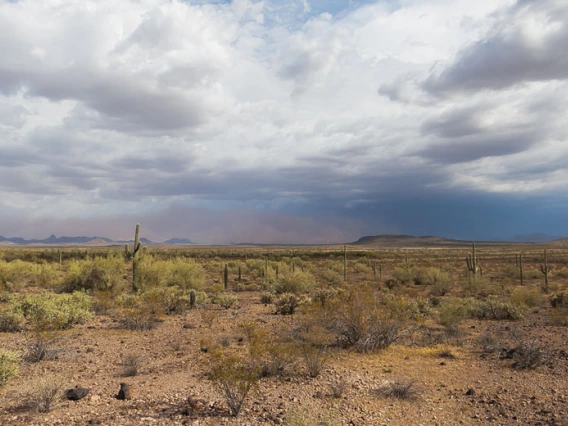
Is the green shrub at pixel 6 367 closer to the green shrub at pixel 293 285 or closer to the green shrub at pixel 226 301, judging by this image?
the green shrub at pixel 226 301

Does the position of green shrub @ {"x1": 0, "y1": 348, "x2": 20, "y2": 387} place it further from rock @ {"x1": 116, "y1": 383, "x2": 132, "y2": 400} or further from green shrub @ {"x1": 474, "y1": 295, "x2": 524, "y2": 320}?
green shrub @ {"x1": 474, "y1": 295, "x2": 524, "y2": 320}

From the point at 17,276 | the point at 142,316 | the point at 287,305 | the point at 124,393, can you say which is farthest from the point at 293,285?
the point at 124,393

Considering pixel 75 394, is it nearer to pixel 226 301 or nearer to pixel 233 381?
pixel 233 381

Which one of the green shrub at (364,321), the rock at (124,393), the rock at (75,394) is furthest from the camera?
the green shrub at (364,321)

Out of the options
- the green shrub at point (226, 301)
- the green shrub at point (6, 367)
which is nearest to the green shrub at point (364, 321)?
the green shrub at point (6, 367)

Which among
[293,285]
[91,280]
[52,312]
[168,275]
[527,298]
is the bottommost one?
[527,298]

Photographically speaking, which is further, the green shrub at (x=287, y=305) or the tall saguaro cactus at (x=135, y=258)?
the tall saguaro cactus at (x=135, y=258)

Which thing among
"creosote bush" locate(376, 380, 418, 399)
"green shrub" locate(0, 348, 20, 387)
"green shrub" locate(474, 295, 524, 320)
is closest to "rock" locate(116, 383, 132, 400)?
"green shrub" locate(0, 348, 20, 387)

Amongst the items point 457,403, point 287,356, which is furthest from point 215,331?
point 457,403

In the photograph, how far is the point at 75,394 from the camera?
27.5 ft

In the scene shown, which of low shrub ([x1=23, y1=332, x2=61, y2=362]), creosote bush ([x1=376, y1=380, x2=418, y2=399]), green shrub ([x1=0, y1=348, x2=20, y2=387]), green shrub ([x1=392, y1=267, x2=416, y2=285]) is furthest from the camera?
green shrub ([x1=392, y1=267, x2=416, y2=285])

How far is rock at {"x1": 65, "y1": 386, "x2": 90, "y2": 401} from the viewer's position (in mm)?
8359

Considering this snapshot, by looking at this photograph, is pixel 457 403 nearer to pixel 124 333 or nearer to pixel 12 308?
pixel 124 333

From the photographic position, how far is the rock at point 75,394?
8.36 metres
